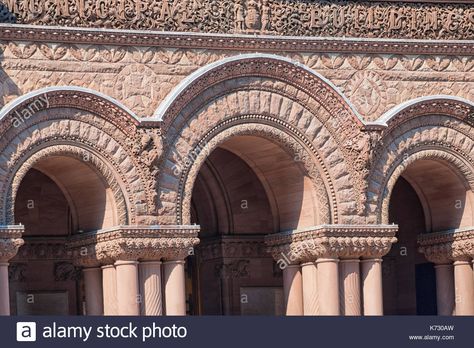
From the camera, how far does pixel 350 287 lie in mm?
34594

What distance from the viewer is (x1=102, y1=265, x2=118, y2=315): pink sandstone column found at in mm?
33375

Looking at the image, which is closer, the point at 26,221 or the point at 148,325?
the point at 148,325

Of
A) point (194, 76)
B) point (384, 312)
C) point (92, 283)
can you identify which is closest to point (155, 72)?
point (194, 76)

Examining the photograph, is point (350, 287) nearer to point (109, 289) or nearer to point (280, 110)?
point (280, 110)

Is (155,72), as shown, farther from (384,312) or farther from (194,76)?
(384,312)

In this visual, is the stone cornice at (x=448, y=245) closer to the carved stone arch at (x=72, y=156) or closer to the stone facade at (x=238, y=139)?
the stone facade at (x=238, y=139)

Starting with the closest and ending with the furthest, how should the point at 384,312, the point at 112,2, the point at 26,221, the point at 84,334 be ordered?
1. the point at 84,334
2. the point at 112,2
3. the point at 26,221
4. the point at 384,312

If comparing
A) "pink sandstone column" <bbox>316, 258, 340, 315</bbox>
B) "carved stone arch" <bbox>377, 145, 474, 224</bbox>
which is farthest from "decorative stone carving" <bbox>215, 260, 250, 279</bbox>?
"carved stone arch" <bbox>377, 145, 474, 224</bbox>

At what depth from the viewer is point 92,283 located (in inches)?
1342

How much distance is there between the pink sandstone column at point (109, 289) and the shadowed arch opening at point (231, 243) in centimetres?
318

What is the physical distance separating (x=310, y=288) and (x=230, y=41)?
4.16m

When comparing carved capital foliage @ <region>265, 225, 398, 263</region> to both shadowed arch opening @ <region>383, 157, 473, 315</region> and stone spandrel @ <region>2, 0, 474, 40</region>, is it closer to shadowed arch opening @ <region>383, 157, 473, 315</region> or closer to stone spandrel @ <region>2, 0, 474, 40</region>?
shadowed arch opening @ <region>383, 157, 473, 315</region>

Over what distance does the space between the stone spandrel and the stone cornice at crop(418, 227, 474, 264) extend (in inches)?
128

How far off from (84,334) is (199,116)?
5.27 metres
